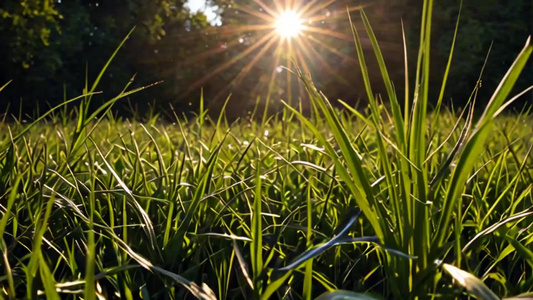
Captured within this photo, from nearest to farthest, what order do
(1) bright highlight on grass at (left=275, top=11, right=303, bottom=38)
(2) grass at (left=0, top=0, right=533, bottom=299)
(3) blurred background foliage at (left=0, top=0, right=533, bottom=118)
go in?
1. (2) grass at (left=0, top=0, right=533, bottom=299)
2. (1) bright highlight on grass at (left=275, top=11, right=303, bottom=38)
3. (3) blurred background foliage at (left=0, top=0, right=533, bottom=118)

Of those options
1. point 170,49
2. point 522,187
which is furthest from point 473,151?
point 170,49

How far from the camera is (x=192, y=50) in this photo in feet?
51.2

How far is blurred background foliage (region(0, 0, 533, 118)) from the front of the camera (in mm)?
14656

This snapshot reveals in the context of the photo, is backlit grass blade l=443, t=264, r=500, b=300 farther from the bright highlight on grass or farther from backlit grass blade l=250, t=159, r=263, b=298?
the bright highlight on grass

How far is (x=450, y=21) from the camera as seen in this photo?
16.1m

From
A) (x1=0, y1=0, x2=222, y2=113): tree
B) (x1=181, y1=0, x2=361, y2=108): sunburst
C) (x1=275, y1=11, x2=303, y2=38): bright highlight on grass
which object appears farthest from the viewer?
(x1=181, y1=0, x2=361, y2=108): sunburst

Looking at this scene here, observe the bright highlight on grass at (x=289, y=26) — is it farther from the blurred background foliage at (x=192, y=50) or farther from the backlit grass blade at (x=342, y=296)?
the backlit grass blade at (x=342, y=296)

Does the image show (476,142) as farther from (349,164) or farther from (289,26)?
(289,26)

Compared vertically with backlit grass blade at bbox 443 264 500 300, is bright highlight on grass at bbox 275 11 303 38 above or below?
above

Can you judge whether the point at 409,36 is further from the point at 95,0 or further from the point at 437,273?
the point at 437,273

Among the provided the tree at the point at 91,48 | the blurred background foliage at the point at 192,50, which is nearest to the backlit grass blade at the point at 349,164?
the blurred background foliage at the point at 192,50

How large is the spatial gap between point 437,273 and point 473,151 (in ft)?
0.59

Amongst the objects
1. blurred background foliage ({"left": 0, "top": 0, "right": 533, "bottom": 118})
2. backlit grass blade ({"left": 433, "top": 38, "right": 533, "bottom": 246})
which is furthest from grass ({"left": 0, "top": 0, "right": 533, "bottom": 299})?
blurred background foliage ({"left": 0, "top": 0, "right": 533, "bottom": 118})

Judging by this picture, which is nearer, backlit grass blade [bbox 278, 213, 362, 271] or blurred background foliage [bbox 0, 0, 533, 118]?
backlit grass blade [bbox 278, 213, 362, 271]
